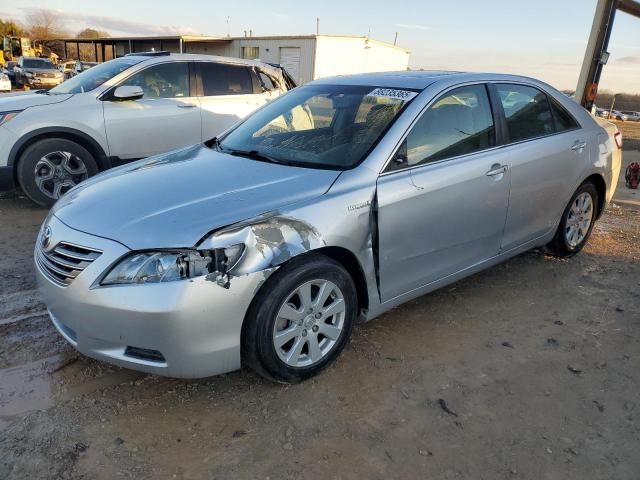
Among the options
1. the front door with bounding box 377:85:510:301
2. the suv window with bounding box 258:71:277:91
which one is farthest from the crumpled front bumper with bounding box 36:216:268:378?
the suv window with bounding box 258:71:277:91

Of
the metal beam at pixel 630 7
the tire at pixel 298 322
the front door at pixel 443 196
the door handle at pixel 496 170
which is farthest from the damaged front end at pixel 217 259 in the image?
the metal beam at pixel 630 7

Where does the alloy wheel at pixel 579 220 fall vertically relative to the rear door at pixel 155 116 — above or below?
below

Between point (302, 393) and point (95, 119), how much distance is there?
4409mm

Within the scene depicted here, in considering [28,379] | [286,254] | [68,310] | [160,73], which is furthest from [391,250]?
[160,73]

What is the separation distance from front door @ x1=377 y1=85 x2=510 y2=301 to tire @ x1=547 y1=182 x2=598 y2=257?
112 centimetres

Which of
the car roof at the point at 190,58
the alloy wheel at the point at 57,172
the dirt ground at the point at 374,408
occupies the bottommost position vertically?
the dirt ground at the point at 374,408

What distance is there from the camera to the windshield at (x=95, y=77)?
594 centimetres

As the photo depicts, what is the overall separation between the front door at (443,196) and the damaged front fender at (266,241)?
0.51 meters

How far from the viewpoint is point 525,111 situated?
155 inches

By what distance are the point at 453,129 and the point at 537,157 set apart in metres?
0.88

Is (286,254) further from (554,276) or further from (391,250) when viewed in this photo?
(554,276)

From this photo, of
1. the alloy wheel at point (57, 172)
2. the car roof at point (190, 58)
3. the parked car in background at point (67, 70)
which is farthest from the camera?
the parked car in background at point (67, 70)

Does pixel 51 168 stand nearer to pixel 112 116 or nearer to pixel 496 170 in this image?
pixel 112 116

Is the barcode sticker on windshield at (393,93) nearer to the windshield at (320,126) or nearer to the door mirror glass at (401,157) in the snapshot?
the windshield at (320,126)
